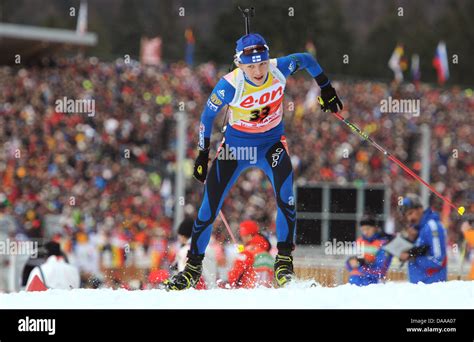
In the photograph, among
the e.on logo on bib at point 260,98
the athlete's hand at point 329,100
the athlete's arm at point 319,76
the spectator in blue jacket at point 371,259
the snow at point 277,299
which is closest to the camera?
the snow at point 277,299

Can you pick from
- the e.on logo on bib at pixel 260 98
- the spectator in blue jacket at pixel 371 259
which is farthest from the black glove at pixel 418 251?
the e.on logo on bib at pixel 260 98

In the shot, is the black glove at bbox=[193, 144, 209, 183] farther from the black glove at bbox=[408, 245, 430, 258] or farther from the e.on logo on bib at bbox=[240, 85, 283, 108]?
the black glove at bbox=[408, 245, 430, 258]

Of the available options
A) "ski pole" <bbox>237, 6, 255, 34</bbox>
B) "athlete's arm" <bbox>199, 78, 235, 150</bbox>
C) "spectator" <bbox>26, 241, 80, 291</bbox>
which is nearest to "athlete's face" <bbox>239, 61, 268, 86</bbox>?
"athlete's arm" <bbox>199, 78, 235, 150</bbox>

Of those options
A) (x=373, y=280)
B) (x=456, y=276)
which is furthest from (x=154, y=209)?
(x=373, y=280)

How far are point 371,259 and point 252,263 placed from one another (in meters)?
1.30

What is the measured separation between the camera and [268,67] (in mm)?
6902

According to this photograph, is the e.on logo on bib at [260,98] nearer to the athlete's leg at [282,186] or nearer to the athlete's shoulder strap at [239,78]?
the athlete's shoulder strap at [239,78]

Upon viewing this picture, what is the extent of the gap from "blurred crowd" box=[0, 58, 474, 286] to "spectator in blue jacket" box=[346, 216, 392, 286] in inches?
236

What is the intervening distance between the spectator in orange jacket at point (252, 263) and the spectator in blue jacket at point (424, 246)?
1269 millimetres

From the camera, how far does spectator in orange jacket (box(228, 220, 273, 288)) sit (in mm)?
8289

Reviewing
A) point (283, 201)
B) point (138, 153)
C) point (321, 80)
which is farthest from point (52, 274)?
point (138, 153)

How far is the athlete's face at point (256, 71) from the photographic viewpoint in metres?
6.80

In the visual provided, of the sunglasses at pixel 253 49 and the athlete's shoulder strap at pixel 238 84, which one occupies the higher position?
the sunglasses at pixel 253 49
